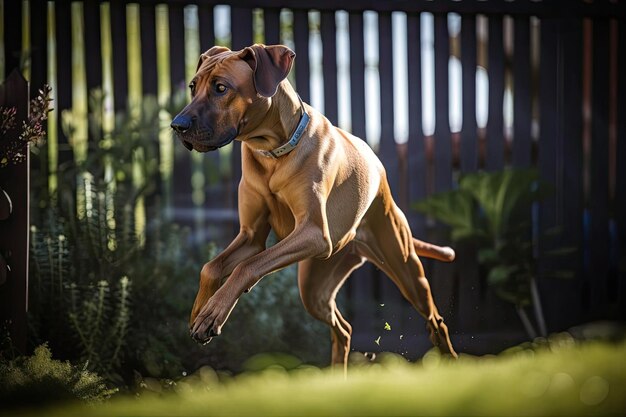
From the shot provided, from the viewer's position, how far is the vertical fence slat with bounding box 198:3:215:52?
4996 mm

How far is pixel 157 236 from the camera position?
499 cm

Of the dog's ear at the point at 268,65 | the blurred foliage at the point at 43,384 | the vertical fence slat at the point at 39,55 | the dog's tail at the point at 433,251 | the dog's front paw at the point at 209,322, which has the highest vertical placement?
the vertical fence slat at the point at 39,55

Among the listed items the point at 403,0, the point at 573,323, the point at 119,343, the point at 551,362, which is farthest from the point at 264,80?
the point at 573,323

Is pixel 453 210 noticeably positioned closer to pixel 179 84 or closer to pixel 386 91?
pixel 386 91

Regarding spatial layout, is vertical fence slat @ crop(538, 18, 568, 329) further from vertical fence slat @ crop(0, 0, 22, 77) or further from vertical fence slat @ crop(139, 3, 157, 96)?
vertical fence slat @ crop(0, 0, 22, 77)

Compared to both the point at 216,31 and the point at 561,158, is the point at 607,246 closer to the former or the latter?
the point at 561,158

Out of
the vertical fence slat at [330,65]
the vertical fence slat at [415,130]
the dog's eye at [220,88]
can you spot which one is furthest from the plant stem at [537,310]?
the dog's eye at [220,88]

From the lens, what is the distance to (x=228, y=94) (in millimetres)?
2859

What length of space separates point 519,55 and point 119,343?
3.16m

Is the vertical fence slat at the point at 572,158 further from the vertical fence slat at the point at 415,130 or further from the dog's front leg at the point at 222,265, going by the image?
the dog's front leg at the point at 222,265

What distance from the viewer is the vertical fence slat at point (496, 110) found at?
18.0 feet

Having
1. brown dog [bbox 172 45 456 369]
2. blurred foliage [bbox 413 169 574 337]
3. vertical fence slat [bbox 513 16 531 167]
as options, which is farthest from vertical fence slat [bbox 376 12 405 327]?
brown dog [bbox 172 45 456 369]

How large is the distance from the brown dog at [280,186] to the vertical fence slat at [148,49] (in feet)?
6.47

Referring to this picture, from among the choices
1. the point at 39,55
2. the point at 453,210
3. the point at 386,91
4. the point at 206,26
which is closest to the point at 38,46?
the point at 39,55
